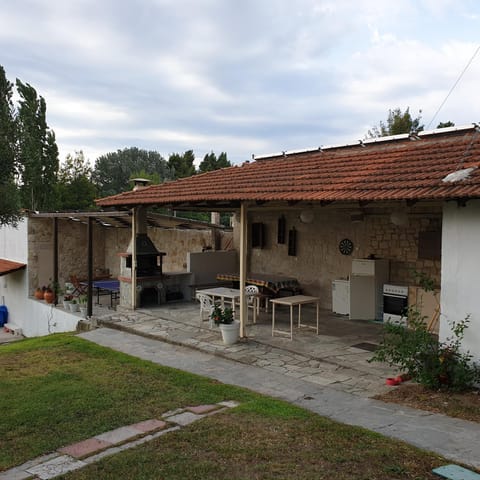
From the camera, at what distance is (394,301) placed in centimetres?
1048

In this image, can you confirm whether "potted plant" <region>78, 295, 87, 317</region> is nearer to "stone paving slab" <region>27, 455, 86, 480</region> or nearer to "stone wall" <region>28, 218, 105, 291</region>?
"stone wall" <region>28, 218, 105, 291</region>

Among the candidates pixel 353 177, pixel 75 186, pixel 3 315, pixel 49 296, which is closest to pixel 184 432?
pixel 353 177

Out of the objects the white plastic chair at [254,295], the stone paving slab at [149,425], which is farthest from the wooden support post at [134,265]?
the stone paving slab at [149,425]

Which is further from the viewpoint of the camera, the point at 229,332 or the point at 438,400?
the point at 229,332

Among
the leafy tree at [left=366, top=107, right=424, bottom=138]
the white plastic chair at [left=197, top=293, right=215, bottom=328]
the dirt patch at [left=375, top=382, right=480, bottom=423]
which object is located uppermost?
the leafy tree at [left=366, top=107, right=424, bottom=138]

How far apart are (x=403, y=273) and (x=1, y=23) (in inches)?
361

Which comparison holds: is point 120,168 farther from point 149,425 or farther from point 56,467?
point 56,467

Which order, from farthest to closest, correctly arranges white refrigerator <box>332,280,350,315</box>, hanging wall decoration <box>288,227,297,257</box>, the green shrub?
hanging wall decoration <box>288,227,297,257</box>
white refrigerator <box>332,280,350,315</box>
the green shrub

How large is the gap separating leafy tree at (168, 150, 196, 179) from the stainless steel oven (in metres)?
32.4

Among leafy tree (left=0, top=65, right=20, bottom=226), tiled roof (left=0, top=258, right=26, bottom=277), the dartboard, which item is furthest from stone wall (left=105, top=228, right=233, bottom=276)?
leafy tree (left=0, top=65, right=20, bottom=226)

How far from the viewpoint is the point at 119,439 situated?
5.00 m

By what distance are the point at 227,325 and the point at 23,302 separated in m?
10.4

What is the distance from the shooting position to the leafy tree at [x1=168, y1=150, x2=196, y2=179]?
42.1 metres

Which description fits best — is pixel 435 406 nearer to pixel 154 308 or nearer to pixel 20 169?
pixel 20 169
